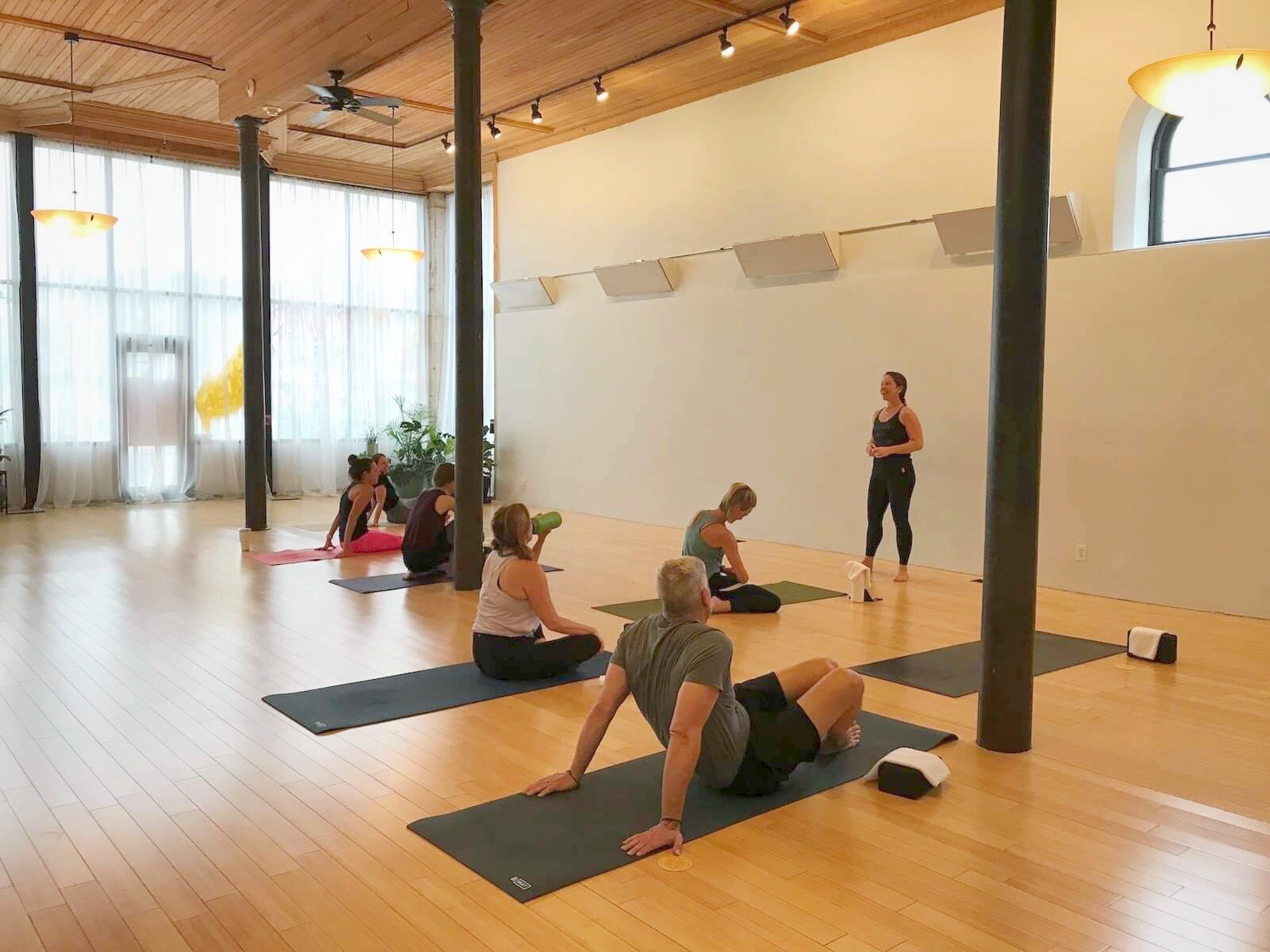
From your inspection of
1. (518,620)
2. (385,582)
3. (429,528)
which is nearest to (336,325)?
(429,528)

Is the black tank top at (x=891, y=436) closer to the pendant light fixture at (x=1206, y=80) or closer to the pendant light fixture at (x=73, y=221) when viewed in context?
the pendant light fixture at (x=1206, y=80)

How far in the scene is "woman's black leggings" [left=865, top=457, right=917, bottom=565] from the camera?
22.0 ft

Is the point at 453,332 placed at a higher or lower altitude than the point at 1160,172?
lower

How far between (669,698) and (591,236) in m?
8.18

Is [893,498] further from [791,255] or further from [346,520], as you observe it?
[346,520]

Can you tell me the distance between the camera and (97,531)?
884 cm

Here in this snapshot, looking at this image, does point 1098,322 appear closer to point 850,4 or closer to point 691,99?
point 850,4

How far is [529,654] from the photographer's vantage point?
14.0 feet

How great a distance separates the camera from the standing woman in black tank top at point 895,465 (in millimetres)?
6633

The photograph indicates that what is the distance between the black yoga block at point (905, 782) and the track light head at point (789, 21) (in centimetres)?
569

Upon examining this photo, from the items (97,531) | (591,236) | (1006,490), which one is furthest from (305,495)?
(1006,490)

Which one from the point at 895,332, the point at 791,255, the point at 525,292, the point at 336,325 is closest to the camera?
the point at 895,332

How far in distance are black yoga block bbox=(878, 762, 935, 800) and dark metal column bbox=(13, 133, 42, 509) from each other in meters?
9.97

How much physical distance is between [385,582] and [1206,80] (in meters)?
5.33
